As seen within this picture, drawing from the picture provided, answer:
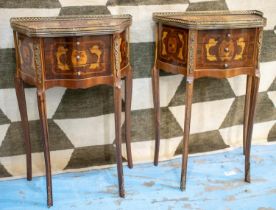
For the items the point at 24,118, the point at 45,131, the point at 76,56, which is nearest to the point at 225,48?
the point at 76,56

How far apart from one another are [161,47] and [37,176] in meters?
0.86

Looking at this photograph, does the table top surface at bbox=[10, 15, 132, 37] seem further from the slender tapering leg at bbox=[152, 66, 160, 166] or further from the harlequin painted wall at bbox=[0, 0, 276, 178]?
the slender tapering leg at bbox=[152, 66, 160, 166]

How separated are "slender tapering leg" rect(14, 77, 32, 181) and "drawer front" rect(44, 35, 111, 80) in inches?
9.9

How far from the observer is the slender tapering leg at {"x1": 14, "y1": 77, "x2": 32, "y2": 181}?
1671 millimetres

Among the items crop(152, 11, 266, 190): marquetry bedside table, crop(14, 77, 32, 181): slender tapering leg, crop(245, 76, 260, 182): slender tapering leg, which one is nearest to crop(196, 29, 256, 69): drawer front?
crop(152, 11, 266, 190): marquetry bedside table

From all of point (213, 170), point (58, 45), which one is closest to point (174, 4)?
point (58, 45)

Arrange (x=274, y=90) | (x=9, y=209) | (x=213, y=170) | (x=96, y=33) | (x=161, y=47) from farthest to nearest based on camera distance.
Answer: (x=274, y=90) < (x=213, y=170) < (x=161, y=47) < (x=9, y=209) < (x=96, y=33)

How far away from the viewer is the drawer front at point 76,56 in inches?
57.1

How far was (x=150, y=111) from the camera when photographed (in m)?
2.02

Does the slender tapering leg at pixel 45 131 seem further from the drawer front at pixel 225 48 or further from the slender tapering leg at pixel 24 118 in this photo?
the drawer front at pixel 225 48

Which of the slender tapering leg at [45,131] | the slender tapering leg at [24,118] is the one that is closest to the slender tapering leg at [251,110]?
the slender tapering leg at [45,131]

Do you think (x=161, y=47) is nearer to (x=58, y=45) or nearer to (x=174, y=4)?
(x=174, y=4)

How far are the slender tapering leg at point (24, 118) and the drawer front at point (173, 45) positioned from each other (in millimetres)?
649

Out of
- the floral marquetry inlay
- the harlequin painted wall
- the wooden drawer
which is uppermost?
the wooden drawer
